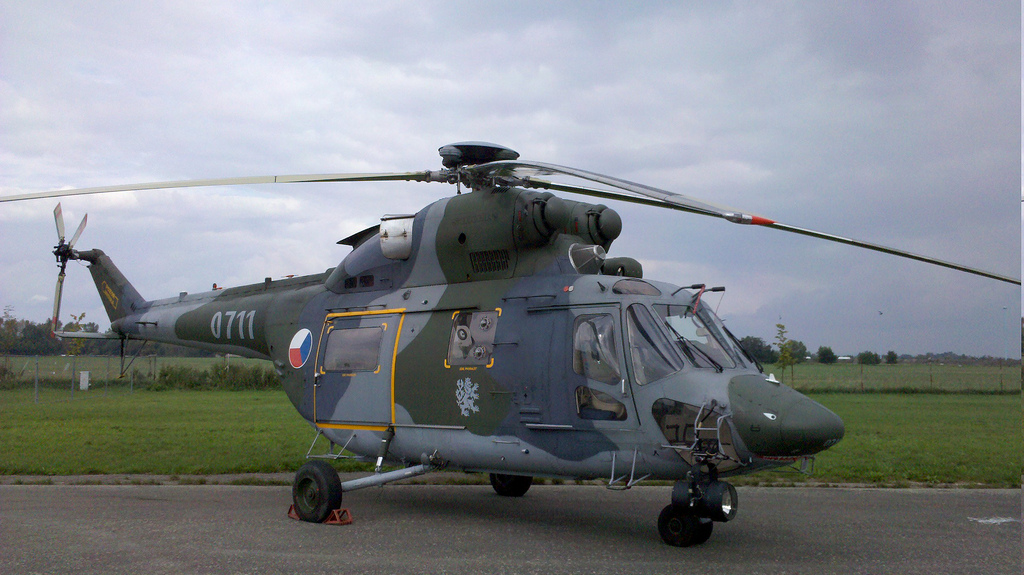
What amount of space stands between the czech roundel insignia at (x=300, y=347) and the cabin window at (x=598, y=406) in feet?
13.7

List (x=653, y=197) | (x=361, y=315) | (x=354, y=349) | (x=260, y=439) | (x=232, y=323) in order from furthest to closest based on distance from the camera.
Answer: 1. (x=260, y=439)
2. (x=232, y=323)
3. (x=361, y=315)
4. (x=354, y=349)
5. (x=653, y=197)

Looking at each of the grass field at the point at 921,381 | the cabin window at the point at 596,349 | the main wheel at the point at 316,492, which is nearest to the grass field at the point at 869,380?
the grass field at the point at 921,381

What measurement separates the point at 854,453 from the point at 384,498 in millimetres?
9273

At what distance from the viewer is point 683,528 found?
6930 mm

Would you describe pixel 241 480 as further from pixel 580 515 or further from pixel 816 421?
pixel 816 421

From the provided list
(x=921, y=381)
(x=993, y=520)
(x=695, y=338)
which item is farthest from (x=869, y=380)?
(x=695, y=338)

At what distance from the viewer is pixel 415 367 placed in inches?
331

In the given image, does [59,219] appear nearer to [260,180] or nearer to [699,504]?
[260,180]

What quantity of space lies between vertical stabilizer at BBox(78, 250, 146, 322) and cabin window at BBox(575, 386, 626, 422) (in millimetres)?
9351

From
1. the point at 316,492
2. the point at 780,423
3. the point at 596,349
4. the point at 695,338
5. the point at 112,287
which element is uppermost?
the point at 112,287

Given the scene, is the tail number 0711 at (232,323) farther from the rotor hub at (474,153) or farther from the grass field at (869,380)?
the grass field at (869,380)

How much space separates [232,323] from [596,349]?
20.5 feet

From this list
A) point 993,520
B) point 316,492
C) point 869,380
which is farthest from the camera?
point 869,380

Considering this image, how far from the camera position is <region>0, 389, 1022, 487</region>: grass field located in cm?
1227
